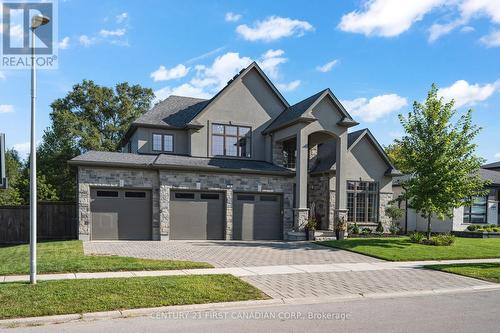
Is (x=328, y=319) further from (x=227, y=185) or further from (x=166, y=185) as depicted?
(x=227, y=185)

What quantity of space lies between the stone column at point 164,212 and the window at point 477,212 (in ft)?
65.8

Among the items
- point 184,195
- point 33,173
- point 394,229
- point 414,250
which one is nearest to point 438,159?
point 414,250

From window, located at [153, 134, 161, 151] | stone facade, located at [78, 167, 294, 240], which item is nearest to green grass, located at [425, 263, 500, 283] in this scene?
stone facade, located at [78, 167, 294, 240]

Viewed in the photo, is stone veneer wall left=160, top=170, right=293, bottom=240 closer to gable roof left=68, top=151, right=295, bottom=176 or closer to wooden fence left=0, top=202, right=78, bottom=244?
gable roof left=68, top=151, right=295, bottom=176

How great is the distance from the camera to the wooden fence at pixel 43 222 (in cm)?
2095

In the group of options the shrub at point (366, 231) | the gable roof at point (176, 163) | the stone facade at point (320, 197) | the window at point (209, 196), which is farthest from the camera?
the stone facade at point (320, 197)

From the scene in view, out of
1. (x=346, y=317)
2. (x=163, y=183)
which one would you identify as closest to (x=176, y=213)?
(x=163, y=183)

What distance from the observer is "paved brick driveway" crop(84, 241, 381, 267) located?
1396 centimetres

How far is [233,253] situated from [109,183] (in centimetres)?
787

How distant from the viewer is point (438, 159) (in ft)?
61.2

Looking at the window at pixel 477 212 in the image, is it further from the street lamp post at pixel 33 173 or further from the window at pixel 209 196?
the street lamp post at pixel 33 173

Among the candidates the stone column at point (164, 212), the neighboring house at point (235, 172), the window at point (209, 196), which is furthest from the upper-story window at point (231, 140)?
the stone column at point (164, 212)

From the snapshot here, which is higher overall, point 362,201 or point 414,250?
point 362,201

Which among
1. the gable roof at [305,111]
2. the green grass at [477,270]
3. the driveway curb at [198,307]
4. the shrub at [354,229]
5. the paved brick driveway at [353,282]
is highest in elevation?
the gable roof at [305,111]
